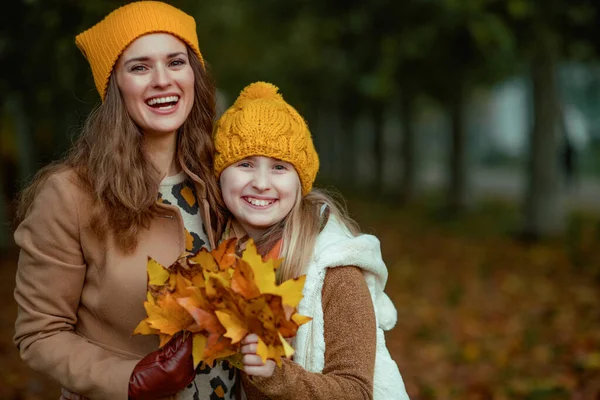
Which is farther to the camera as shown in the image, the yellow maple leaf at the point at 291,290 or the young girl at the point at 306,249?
the young girl at the point at 306,249

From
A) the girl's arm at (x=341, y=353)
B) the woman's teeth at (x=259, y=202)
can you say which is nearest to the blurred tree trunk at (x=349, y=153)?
the woman's teeth at (x=259, y=202)

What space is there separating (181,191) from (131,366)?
736 millimetres

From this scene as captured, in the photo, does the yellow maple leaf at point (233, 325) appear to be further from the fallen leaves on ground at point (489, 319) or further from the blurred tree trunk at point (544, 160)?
the blurred tree trunk at point (544, 160)

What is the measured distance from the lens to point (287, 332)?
1834 millimetres

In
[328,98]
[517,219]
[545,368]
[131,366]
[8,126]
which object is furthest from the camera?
[328,98]

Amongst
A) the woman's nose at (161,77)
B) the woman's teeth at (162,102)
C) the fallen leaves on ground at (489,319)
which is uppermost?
the woman's nose at (161,77)

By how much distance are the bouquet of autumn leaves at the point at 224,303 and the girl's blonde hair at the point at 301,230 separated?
41 cm

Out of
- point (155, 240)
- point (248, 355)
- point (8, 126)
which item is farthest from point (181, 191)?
point (8, 126)

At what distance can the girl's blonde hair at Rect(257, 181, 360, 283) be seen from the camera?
8.00 feet

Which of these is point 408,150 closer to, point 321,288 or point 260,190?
point 260,190

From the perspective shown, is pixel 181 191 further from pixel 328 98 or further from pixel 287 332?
pixel 328 98

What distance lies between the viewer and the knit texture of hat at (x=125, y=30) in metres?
2.53

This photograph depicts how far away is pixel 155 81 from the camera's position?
8.35 ft

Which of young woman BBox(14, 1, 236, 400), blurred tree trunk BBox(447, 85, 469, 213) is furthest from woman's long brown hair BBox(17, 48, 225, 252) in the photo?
blurred tree trunk BBox(447, 85, 469, 213)
